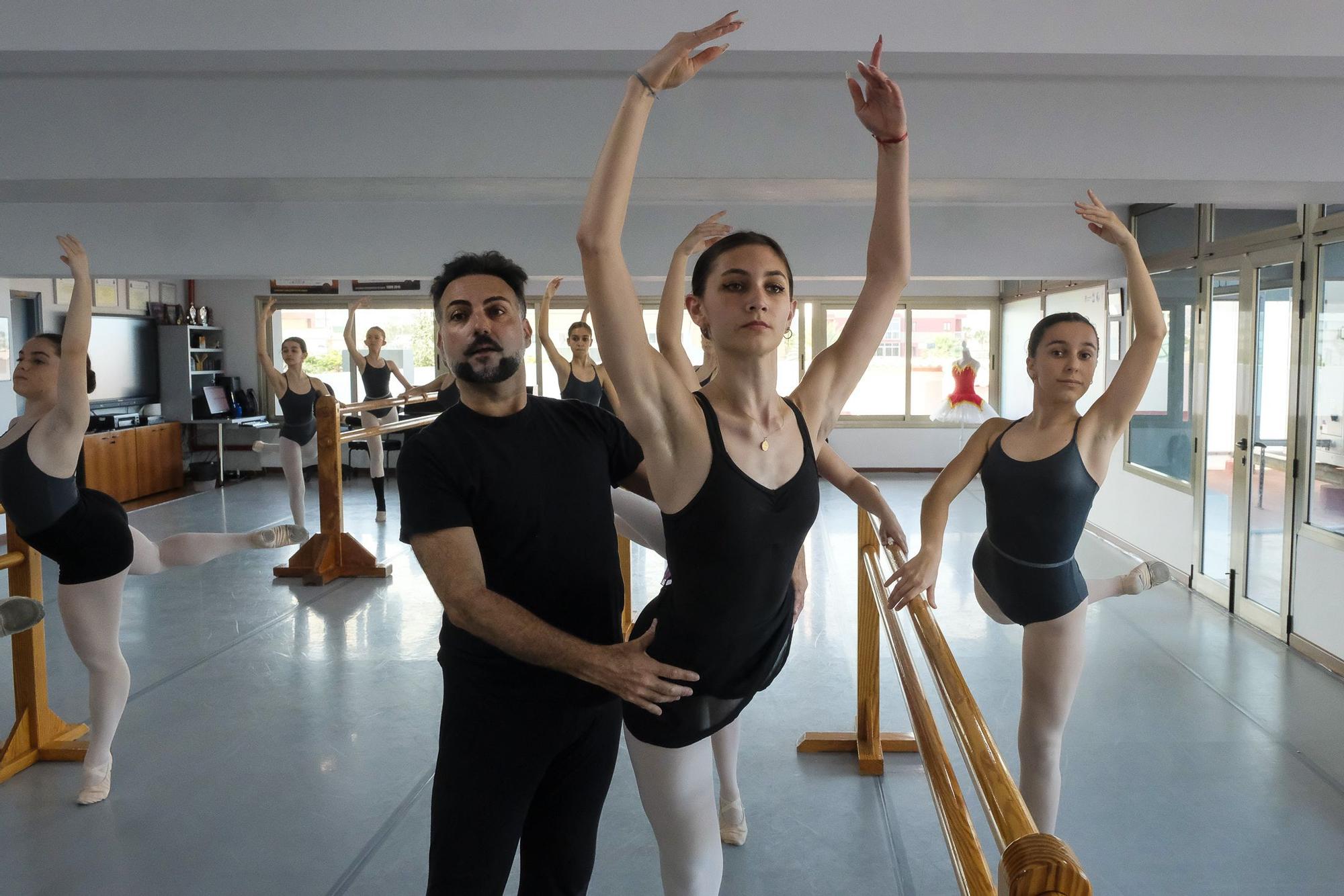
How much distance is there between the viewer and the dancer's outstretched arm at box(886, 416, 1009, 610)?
201cm

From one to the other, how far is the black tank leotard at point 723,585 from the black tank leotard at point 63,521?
2.52m

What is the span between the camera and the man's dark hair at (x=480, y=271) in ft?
6.28

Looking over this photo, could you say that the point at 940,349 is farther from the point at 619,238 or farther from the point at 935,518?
the point at 619,238

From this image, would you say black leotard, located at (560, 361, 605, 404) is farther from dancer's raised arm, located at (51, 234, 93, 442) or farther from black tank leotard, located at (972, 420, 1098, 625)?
black tank leotard, located at (972, 420, 1098, 625)

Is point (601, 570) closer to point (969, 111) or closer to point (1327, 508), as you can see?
point (969, 111)

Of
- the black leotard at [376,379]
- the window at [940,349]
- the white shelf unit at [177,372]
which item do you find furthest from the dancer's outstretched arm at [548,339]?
the window at [940,349]

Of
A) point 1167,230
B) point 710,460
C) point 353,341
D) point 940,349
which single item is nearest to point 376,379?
point 353,341

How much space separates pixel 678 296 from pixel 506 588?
4.13 feet

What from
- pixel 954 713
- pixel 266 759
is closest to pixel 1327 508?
pixel 954 713

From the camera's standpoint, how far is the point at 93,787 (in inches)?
135

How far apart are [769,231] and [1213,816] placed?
4606 mm

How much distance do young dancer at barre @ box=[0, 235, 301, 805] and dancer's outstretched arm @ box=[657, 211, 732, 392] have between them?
1847mm

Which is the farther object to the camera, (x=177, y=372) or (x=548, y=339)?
(x=177, y=372)

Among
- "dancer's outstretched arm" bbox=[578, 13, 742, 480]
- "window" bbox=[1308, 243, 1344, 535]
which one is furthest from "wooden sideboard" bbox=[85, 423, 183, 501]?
"window" bbox=[1308, 243, 1344, 535]
